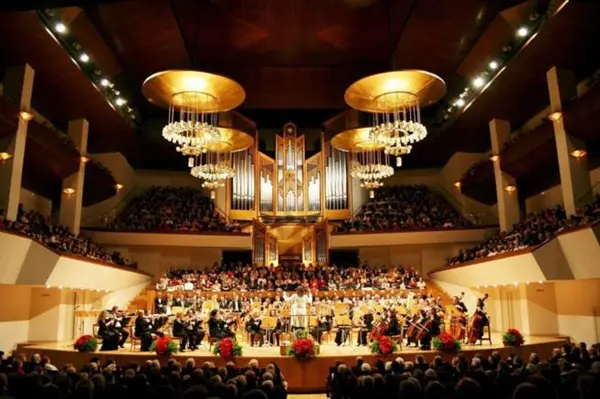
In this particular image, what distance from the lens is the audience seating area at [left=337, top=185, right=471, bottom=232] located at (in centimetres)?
1981

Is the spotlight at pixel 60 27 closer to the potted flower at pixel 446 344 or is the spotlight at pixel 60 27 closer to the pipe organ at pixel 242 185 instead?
the pipe organ at pixel 242 185

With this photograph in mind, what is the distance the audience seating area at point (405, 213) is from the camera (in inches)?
780

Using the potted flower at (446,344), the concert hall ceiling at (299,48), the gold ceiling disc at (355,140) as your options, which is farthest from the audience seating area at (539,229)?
the gold ceiling disc at (355,140)

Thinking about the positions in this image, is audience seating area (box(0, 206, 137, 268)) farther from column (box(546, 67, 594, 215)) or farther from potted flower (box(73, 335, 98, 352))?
column (box(546, 67, 594, 215))

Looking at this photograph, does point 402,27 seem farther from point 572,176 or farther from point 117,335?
point 117,335

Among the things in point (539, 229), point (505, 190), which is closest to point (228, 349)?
point (539, 229)

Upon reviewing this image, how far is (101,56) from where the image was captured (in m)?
15.7

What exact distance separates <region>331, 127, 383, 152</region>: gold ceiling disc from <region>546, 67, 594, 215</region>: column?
4.56 m

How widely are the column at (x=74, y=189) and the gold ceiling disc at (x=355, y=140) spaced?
334 inches

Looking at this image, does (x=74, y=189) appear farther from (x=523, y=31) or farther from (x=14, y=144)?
(x=523, y=31)

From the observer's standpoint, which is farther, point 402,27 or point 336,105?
point 336,105

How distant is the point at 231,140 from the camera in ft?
44.3

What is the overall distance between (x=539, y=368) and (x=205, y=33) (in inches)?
509

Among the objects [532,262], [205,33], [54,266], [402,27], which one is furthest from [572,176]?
[54,266]
